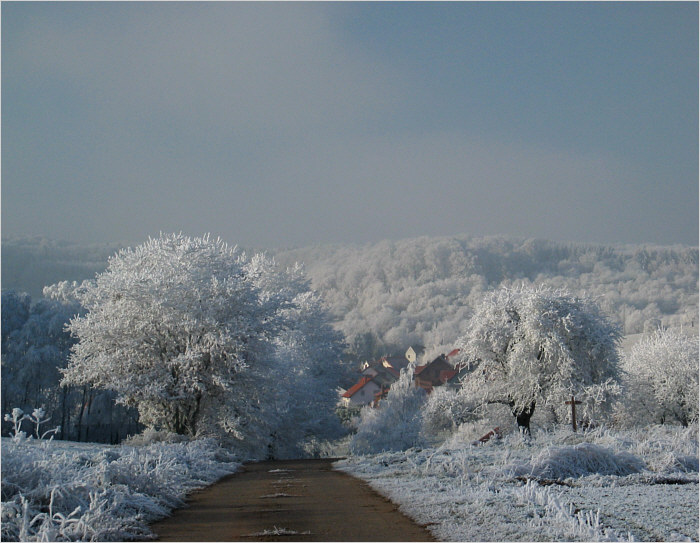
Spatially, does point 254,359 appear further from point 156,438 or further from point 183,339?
point 156,438

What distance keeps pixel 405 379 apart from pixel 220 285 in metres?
26.1

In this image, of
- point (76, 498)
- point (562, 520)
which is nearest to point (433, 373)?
point (562, 520)

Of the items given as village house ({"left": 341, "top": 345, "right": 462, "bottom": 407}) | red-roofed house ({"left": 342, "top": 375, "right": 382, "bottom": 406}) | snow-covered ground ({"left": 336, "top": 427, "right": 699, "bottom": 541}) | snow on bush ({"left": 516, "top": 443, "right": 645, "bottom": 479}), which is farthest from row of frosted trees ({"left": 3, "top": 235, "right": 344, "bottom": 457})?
red-roofed house ({"left": 342, "top": 375, "right": 382, "bottom": 406})

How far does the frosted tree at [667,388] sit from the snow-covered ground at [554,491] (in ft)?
89.4

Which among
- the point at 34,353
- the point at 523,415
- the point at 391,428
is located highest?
the point at 34,353

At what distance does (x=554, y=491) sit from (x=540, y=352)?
2444cm

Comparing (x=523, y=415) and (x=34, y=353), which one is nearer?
(x=523, y=415)

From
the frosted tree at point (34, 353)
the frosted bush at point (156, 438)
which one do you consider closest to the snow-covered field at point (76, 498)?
the frosted bush at point (156, 438)

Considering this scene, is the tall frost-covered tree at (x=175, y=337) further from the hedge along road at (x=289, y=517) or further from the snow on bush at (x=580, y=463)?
the snow on bush at (x=580, y=463)

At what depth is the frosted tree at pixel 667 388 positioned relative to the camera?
47500 mm

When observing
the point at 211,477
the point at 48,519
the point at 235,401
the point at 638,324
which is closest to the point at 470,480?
the point at 211,477

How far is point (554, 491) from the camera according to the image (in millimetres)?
12508

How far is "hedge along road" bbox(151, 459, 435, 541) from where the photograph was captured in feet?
27.4

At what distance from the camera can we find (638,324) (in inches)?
5453
